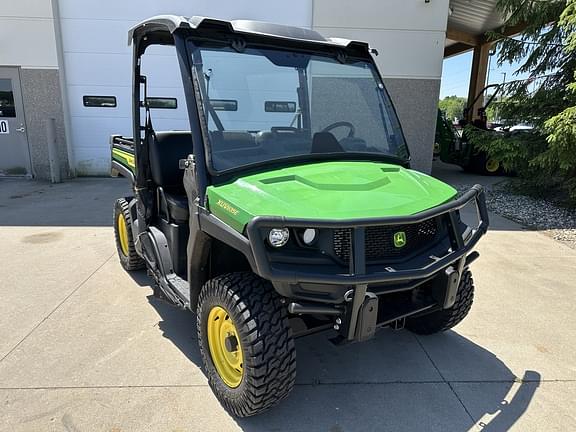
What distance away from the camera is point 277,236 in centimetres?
201

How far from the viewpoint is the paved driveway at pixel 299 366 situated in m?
2.38

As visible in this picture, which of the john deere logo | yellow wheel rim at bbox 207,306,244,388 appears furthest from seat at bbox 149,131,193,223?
the john deere logo

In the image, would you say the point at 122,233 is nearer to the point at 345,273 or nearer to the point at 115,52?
the point at 345,273

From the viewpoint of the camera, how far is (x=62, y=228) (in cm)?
589

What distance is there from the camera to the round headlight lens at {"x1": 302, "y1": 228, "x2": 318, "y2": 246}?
2.08m

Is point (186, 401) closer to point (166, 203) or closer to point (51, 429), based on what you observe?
point (51, 429)

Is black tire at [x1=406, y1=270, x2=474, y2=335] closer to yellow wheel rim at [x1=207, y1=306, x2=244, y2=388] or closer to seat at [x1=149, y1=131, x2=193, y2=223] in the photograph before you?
yellow wheel rim at [x1=207, y1=306, x2=244, y2=388]

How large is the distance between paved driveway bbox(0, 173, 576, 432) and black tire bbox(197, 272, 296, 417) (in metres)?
0.21

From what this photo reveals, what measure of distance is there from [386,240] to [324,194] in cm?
40

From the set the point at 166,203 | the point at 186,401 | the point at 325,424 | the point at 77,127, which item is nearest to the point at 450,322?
the point at 325,424

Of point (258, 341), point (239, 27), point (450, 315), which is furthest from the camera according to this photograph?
point (450, 315)

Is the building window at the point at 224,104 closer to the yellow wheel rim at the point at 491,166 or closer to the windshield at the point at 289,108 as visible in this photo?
the windshield at the point at 289,108

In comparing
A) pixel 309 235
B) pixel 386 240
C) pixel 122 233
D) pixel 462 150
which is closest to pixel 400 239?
pixel 386 240

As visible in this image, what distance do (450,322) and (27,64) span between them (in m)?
9.62
